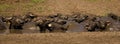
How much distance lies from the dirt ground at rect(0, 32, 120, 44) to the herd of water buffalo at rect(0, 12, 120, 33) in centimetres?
141

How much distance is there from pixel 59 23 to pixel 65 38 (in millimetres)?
2444

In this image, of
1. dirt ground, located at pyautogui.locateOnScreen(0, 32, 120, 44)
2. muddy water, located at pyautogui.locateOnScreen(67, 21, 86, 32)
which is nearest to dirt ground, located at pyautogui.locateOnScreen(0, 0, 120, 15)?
muddy water, located at pyautogui.locateOnScreen(67, 21, 86, 32)

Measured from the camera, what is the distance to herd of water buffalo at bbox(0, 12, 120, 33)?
9.66m

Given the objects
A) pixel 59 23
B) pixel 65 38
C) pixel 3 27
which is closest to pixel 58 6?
pixel 59 23

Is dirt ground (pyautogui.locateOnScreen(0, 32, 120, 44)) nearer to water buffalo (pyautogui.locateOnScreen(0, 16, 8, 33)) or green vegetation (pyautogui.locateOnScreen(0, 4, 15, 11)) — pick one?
water buffalo (pyautogui.locateOnScreen(0, 16, 8, 33))

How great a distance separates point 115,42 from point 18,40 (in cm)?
227

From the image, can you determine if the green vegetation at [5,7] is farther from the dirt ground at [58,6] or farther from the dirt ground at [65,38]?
the dirt ground at [65,38]

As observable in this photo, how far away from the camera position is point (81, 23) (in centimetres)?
1048

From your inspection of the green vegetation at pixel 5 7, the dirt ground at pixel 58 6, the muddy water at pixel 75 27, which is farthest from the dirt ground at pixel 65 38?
the green vegetation at pixel 5 7

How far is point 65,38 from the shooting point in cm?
770

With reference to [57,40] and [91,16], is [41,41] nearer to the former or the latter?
[57,40]

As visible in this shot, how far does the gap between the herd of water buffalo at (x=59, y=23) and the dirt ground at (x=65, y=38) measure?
141 centimetres

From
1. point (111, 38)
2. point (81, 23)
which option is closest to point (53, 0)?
point (81, 23)

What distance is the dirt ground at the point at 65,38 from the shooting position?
24.3 feet
